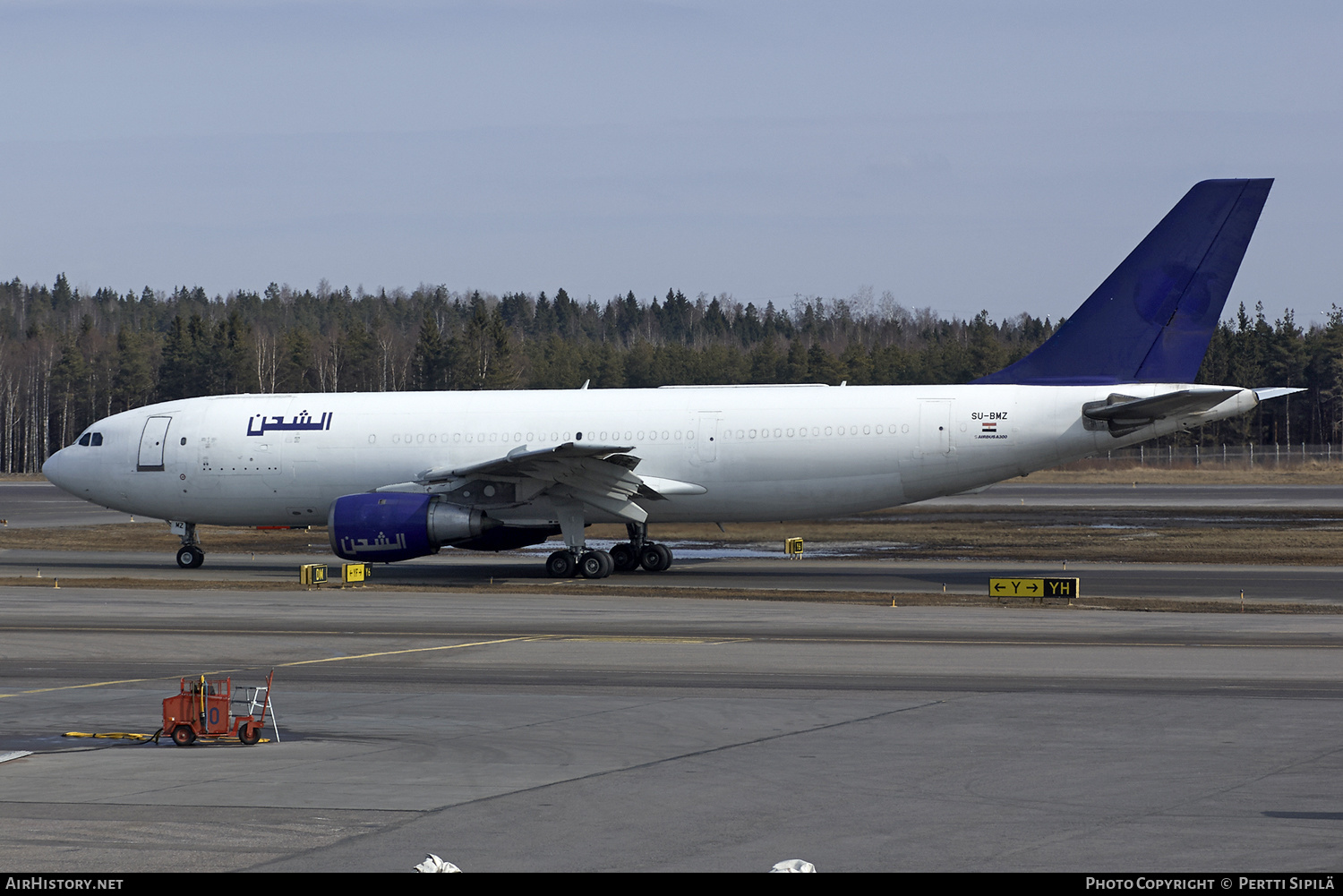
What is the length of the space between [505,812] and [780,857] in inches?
95.8

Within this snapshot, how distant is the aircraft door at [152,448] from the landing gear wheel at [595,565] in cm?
1162

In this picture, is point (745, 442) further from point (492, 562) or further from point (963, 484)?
point (492, 562)

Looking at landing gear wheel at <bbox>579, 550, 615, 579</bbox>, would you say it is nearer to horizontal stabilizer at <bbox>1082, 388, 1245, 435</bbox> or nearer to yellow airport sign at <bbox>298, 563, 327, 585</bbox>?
yellow airport sign at <bbox>298, 563, 327, 585</bbox>

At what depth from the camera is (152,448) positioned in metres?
35.3

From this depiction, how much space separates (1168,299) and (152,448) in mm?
25566

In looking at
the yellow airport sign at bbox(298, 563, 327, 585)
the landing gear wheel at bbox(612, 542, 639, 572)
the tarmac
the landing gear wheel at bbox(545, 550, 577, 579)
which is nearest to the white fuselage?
the landing gear wheel at bbox(545, 550, 577, 579)

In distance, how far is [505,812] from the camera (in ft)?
34.5

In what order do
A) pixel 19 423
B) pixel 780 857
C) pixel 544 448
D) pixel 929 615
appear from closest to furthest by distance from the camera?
pixel 780 857, pixel 929 615, pixel 544 448, pixel 19 423

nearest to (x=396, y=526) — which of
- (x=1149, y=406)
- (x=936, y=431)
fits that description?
(x=936, y=431)

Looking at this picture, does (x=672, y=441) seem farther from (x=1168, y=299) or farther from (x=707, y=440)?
(x=1168, y=299)

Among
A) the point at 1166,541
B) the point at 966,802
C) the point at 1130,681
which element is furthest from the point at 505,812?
the point at 1166,541

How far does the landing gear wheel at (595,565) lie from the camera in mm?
32625

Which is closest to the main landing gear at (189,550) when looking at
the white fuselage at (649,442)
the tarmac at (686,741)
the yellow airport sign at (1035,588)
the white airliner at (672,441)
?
the white airliner at (672,441)

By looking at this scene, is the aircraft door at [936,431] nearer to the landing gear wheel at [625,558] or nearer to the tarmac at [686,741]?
the tarmac at [686,741]
